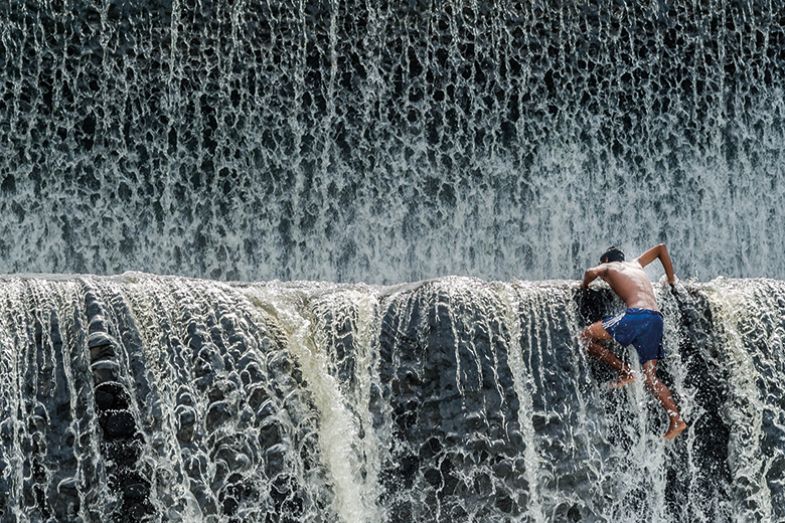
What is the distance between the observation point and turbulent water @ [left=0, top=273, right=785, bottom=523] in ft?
23.9

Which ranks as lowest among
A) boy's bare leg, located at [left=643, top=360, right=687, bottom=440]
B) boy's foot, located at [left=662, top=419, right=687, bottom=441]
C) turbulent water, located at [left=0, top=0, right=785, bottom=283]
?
boy's foot, located at [left=662, top=419, right=687, bottom=441]

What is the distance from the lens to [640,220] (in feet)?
41.7

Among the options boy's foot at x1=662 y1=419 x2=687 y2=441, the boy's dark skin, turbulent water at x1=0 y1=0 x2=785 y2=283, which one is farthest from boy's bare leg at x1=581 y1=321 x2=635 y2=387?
turbulent water at x1=0 y1=0 x2=785 y2=283

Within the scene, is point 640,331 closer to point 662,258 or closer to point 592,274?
point 592,274

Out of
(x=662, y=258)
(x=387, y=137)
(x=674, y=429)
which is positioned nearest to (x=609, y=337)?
(x=674, y=429)

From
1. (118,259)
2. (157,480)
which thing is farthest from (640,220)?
(157,480)

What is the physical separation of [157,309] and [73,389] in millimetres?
650

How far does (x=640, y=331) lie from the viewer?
802 cm

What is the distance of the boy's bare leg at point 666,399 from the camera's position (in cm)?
804

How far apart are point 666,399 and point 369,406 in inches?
62.8

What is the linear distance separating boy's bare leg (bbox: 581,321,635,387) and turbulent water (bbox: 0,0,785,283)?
13.6 ft

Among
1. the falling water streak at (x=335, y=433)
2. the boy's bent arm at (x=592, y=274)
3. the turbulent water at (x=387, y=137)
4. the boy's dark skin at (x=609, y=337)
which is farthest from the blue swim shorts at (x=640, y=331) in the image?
the turbulent water at (x=387, y=137)

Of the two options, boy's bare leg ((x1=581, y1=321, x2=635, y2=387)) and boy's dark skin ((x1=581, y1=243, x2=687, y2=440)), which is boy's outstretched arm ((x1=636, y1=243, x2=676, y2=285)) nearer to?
boy's dark skin ((x1=581, y1=243, x2=687, y2=440))

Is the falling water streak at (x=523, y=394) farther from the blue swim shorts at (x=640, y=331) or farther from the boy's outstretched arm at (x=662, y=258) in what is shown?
the boy's outstretched arm at (x=662, y=258)
